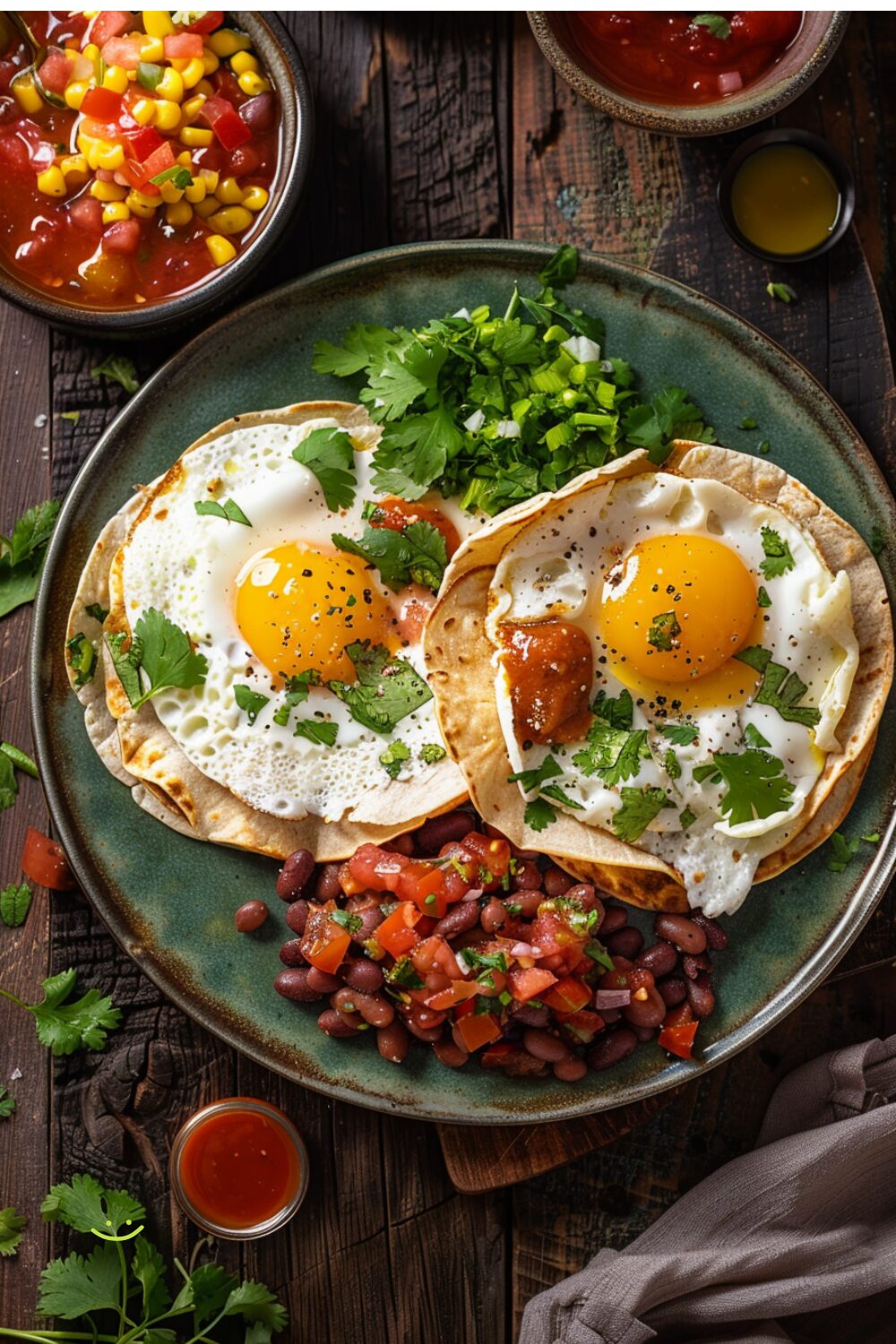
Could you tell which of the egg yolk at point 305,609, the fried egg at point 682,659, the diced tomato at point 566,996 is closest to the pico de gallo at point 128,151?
the egg yolk at point 305,609

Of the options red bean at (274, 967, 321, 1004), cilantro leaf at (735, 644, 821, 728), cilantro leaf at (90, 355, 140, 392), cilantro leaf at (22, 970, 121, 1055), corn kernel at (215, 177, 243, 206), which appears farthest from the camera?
cilantro leaf at (90, 355, 140, 392)

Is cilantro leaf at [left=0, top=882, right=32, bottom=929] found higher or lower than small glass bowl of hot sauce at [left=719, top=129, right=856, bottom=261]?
lower

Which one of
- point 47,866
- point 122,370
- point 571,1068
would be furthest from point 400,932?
point 122,370

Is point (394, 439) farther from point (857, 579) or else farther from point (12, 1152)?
point (12, 1152)

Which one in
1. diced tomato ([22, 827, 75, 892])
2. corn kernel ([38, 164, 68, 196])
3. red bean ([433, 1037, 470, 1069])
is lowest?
red bean ([433, 1037, 470, 1069])

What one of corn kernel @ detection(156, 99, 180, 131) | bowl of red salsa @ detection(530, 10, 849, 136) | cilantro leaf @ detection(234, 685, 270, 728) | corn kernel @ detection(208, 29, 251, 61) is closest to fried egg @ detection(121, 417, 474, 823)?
cilantro leaf @ detection(234, 685, 270, 728)

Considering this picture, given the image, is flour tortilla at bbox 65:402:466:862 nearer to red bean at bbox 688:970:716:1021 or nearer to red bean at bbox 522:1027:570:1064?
red bean at bbox 522:1027:570:1064
